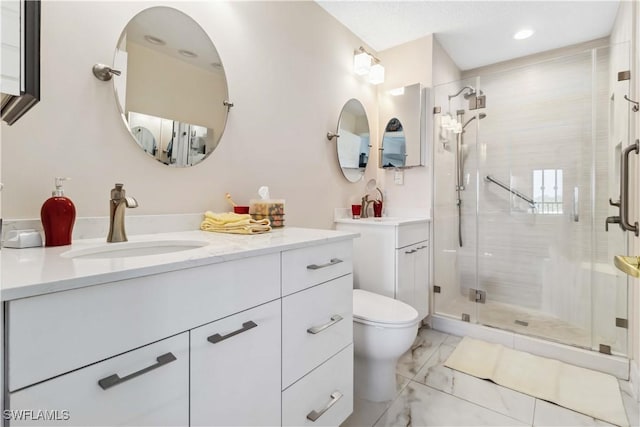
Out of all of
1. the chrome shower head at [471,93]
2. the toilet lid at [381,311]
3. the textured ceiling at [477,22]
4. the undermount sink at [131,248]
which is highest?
the textured ceiling at [477,22]

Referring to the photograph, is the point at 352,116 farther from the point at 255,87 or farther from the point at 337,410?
the point at 337,410

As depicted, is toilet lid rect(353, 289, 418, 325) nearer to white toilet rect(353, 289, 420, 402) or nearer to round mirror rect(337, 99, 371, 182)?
white toilet rect(353, 289, 420, 402)

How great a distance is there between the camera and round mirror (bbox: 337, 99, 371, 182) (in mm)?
2322

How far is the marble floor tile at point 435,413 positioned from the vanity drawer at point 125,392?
110 cm

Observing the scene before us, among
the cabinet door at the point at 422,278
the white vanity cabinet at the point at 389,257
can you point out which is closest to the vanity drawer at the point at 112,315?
the white vanity cabinet at the point at 389,257

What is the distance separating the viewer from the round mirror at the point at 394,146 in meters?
2.62

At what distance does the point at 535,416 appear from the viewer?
1.48 metres

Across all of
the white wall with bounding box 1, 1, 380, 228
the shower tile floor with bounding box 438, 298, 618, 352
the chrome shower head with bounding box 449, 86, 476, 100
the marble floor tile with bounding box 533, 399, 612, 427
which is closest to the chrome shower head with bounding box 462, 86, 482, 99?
the chrome shower head with bounding box 449, 86, 476, 100

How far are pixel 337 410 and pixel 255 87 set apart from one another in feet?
5.26

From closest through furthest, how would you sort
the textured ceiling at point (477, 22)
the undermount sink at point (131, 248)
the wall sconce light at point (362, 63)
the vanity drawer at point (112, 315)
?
the vanity drawer at point (112, 315) → the undermount sink at point (131, 248) → the textured ceiling at point (477, 22) → the wall sconce light at point (362, 63)

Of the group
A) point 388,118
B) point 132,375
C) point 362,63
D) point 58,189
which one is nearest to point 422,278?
point 388,118

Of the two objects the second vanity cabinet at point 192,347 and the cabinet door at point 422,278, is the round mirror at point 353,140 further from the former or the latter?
the second vanity cabinet at point 192,347

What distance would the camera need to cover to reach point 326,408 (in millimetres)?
1127

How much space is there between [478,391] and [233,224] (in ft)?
5.29
